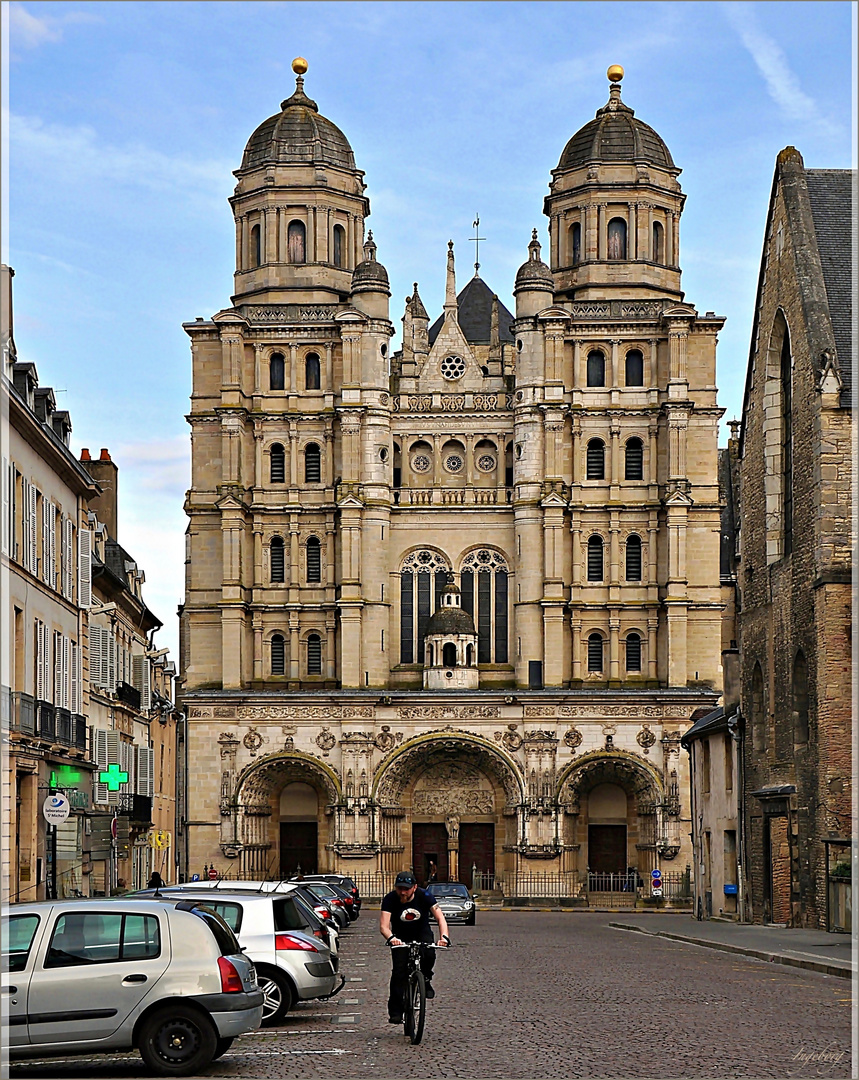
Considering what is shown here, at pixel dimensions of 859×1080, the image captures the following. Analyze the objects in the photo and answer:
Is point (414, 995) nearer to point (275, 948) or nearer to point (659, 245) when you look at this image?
point (275, 948)

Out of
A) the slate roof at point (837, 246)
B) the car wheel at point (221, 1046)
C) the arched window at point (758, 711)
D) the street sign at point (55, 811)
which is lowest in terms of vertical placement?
the car wheel at point (221, 1046)

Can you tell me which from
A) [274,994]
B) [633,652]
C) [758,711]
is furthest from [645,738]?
[274,994]

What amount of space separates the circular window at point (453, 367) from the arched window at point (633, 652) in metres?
12.6

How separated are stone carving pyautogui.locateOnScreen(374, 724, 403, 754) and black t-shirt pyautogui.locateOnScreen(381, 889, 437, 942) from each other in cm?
5357

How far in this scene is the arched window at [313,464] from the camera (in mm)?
74562

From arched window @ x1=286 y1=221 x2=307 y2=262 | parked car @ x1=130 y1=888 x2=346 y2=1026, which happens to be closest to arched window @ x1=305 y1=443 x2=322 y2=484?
arched window @ x1=286 y1=221 x2=307 y2=262

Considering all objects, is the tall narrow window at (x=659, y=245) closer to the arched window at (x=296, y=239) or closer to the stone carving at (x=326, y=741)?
the arched window at (x=296, y=239)

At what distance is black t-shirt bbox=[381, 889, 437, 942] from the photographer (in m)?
17.2

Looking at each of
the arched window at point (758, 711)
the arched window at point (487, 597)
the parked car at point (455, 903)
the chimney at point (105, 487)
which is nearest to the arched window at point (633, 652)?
the arched window at point (487, 597)

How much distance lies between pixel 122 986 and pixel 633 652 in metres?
59.1

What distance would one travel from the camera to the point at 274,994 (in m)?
19.0

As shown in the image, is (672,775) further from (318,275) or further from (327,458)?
(318,275)

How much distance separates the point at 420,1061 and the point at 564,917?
142 ft

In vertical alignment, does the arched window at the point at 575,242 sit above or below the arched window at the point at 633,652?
above
